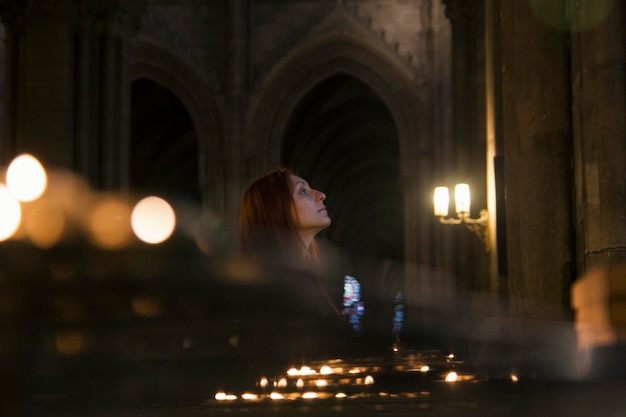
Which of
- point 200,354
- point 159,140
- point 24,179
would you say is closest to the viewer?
point 200,354

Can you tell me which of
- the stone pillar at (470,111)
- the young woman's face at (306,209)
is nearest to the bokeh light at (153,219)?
the young woman's face at (306,209)

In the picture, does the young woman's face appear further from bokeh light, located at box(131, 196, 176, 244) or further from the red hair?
bokeh light, located at box(131, 196, 176, 244)

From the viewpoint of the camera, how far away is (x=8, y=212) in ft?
10.9

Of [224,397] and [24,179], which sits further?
[24,179]

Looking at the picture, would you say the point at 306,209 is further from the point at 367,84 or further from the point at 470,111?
the point at 367,84

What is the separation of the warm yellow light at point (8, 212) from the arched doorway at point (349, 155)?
21958 mm

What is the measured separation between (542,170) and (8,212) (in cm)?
373

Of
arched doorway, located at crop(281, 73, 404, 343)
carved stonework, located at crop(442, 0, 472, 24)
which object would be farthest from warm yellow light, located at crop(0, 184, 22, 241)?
arched doorway, located at crop(281, 73, 404, 343)

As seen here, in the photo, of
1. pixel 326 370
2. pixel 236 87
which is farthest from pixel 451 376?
pixel 236 87

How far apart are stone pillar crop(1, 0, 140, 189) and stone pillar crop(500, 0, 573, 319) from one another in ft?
23.1

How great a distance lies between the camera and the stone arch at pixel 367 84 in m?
→ 23.7

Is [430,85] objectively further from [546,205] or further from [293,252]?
[293,252]

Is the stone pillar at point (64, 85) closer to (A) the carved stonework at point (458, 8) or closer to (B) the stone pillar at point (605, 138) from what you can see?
(A) the carved stonework at point (458, 8)

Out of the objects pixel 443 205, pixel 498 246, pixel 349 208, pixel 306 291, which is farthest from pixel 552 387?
pixel 349 208
